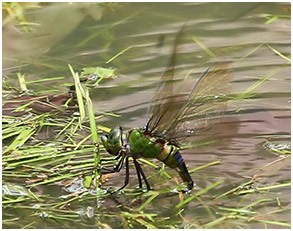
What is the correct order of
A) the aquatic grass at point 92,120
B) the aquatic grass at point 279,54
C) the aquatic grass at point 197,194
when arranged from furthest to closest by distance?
the aquatic grass at point 279,54 < the aquatic grass at point 92,120 < the aquatic grass at point 197,194

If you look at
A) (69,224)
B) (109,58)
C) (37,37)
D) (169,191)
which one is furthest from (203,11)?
(69,224)

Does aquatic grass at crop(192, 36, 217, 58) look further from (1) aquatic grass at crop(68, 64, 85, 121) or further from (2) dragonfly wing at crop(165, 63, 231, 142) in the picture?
(2) dragonfly wing at crop(165, 63, 231, 142)

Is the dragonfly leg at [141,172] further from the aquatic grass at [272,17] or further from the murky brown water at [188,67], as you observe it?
the aquatic grass at [272,17]

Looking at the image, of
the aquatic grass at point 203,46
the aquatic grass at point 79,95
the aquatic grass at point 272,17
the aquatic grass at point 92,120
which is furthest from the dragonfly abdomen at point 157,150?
the aquatic grass at point 272,17

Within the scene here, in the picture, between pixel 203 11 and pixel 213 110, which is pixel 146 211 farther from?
pixel 203 11

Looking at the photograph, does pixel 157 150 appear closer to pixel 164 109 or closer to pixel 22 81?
pixel 164 109

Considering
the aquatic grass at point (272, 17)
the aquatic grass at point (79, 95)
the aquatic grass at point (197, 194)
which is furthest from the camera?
the aquatic grass at point (272, 17)

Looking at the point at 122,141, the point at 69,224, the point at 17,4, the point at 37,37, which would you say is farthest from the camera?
the point at 17,4
